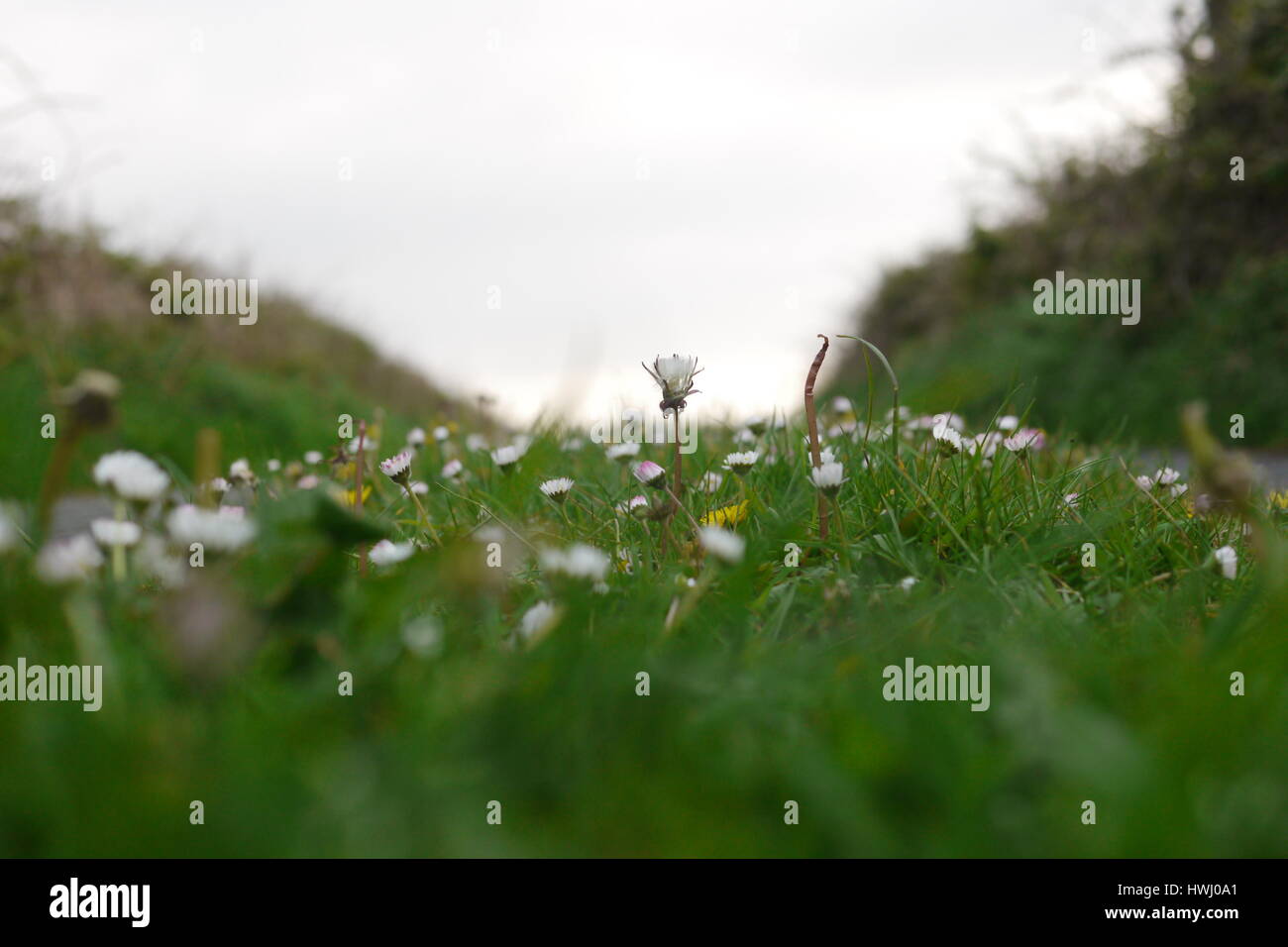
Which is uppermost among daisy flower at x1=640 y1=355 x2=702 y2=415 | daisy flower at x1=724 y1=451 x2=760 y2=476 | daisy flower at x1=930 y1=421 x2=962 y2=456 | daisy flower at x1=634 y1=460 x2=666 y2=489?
daisy flower at x1=640 y1=355 x2=702 y2=415

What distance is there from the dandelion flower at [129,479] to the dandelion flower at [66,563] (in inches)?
3.6

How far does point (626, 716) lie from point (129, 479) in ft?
2.33

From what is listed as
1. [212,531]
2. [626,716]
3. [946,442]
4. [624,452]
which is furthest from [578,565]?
[946,442]

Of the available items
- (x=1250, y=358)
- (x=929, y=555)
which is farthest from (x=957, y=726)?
(x=1250, y=358)

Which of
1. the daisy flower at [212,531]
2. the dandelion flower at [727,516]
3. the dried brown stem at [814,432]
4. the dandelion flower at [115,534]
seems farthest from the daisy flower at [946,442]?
the dandelion flower at [115,534]

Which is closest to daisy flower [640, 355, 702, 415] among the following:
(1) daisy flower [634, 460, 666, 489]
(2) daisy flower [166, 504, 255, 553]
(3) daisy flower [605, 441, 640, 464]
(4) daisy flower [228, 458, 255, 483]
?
(1) daisy flower [634, 460, 666, 489]

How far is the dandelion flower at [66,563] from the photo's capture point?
3.60 feet

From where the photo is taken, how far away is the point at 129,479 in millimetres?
1220

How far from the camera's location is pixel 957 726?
981mm

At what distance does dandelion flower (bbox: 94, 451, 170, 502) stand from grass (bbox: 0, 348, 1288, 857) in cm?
12

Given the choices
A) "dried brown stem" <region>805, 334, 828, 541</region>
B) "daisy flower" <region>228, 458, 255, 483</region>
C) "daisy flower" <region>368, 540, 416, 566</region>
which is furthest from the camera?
"daisy flower" <region>228, 458, 255, 483</region>

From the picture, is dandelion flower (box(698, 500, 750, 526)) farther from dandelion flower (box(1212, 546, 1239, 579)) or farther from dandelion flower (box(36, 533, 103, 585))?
dandelion flower (box(36, 533, 103, 585))

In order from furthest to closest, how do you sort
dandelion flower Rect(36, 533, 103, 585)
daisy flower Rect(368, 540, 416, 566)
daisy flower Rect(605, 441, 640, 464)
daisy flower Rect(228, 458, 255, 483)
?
daisy flower Rect(228, 458, 255, 483) < daisy flower Rect(605, 441, 640, 464) < daisy flower Rect(368, 540, 416, 566) < dandelion flower Rect(36, 533, 103, 585)

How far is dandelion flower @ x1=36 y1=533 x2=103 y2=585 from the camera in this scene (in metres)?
1.10
